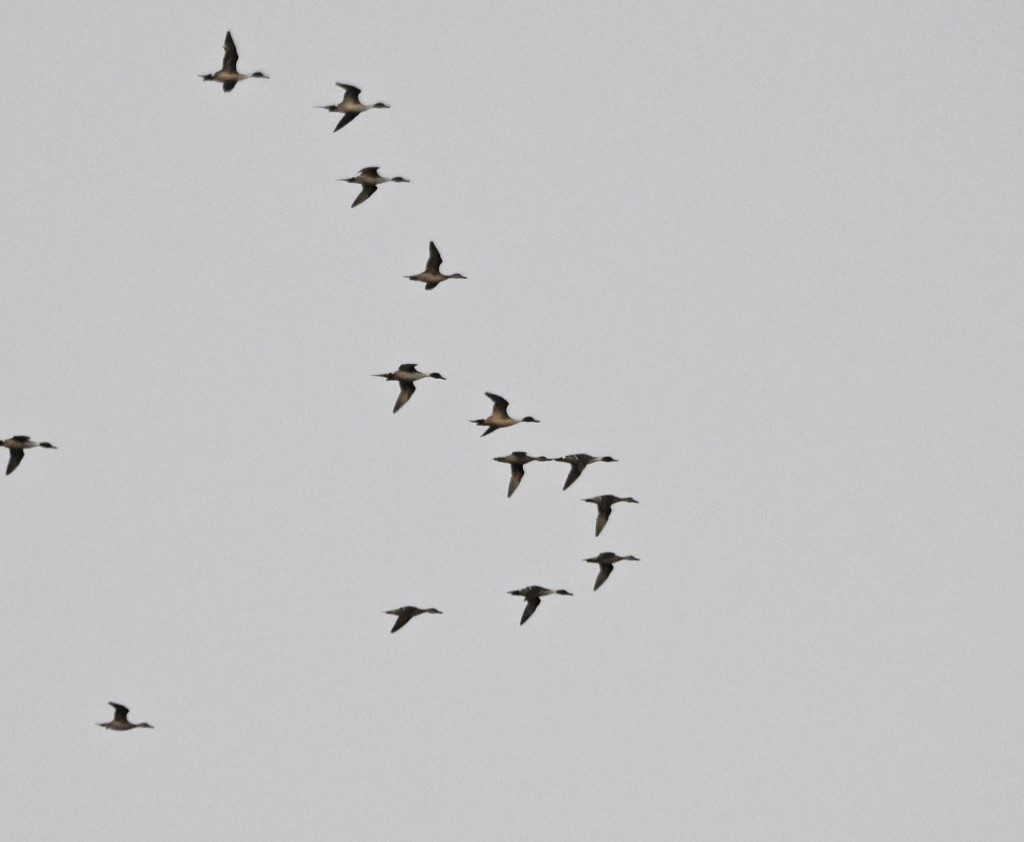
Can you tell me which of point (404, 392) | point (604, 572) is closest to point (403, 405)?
point (404, 392)

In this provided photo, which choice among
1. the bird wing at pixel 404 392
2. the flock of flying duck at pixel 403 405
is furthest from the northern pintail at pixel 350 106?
the bird wing at pixel 404 392

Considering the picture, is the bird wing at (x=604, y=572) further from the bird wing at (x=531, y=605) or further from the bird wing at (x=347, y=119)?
the bird wing at (x=347, y=119)

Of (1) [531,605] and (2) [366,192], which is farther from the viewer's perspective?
(1) [531,605]

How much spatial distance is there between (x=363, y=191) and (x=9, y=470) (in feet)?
43.6

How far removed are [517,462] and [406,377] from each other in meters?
4.17

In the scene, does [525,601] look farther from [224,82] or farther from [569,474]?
[224,82]

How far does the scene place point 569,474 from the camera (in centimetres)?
6084

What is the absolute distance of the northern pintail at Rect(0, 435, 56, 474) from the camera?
5891cm

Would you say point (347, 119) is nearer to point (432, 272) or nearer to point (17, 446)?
point (432, 272)

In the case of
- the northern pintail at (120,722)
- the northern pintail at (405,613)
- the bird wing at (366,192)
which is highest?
the bird wing at (366,192)

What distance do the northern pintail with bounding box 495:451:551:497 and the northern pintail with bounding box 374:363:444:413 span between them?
310cm

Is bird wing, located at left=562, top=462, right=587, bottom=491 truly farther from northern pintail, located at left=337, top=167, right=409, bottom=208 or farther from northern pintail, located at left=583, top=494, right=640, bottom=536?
northern pintail, located at left=337, top=167, right=409, bottom=208

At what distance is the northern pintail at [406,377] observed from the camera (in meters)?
60.1

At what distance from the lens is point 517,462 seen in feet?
199
